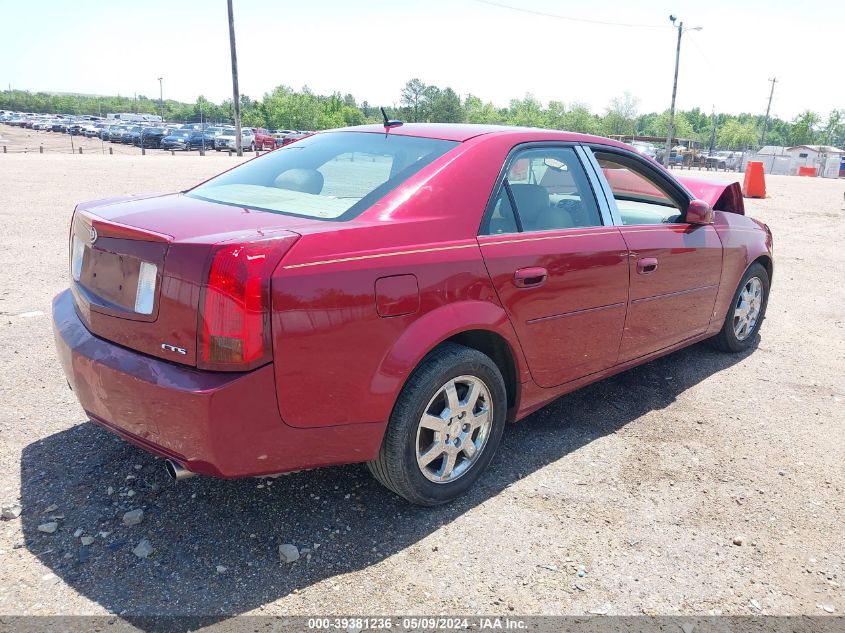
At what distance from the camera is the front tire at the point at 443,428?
280 centimetres

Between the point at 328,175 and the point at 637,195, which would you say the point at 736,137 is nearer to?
the point at 637,195

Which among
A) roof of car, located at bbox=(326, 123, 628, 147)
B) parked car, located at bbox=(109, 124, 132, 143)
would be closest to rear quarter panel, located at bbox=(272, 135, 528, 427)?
roof of car, located at bbox=(326, 123, 628, 147)

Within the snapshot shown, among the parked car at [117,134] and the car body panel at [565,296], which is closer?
the car body panel at [565,296]

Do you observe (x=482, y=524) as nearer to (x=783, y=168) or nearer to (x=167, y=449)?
(x=167, y=449)

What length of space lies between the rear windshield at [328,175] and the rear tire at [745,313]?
3.08 metres

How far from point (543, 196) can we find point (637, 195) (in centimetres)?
194

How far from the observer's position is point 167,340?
7.99 feet

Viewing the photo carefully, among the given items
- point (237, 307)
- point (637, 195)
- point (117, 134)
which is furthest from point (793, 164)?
point (237, 307)

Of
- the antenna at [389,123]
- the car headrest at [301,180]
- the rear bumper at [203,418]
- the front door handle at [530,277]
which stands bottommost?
the rear bumper at [203,418]

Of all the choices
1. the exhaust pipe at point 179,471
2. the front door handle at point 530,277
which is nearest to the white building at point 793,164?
the front door handle at point 530,277

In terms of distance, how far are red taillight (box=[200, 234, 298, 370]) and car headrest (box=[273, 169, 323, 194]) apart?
964 mm

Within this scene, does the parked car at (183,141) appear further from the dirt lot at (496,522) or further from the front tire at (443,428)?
the front tire at (443,428)

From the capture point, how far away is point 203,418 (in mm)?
2322

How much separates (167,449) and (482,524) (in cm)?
138
